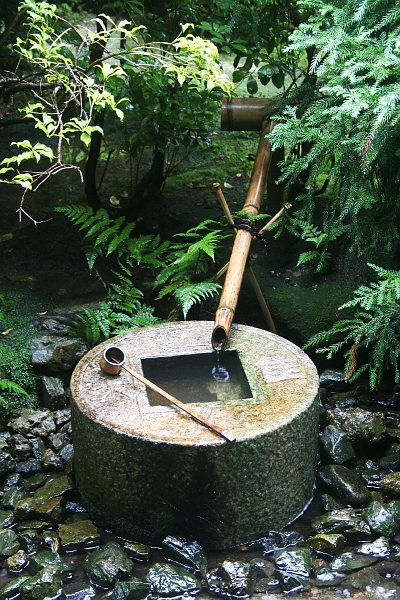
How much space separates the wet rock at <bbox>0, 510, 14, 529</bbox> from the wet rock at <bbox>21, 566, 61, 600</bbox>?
514mm

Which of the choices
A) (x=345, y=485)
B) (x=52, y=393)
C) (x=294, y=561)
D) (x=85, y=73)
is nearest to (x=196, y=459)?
(x=294, y=561)

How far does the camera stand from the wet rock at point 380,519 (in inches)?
148

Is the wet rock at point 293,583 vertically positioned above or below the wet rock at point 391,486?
below

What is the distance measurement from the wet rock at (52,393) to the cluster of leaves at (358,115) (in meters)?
2.19

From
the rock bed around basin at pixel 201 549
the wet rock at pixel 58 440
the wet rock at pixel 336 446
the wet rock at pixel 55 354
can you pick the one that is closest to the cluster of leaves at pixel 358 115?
the wet rock at pixel 336 446

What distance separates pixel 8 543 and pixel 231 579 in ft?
4.19

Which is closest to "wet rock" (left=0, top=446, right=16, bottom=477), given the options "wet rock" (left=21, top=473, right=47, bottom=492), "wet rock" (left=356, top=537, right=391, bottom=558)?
"wet rock" (left=21, top=473, right=47, bottom=492)

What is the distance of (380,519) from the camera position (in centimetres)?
380

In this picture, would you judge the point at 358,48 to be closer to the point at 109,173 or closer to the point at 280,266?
the point at 280,266

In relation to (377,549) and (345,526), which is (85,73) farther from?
(377,549)

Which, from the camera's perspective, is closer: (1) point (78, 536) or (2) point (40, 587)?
(2) point (40, 587)

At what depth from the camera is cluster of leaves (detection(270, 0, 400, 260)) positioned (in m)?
3.75

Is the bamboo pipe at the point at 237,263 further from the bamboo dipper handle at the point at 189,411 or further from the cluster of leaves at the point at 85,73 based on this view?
the cluster of leaves at the point at 85,73

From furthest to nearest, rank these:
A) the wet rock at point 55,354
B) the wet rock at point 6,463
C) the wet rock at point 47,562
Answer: the wet rock at point 55,354, the wet rock at point 6,463, the wet rock at point 47,562
